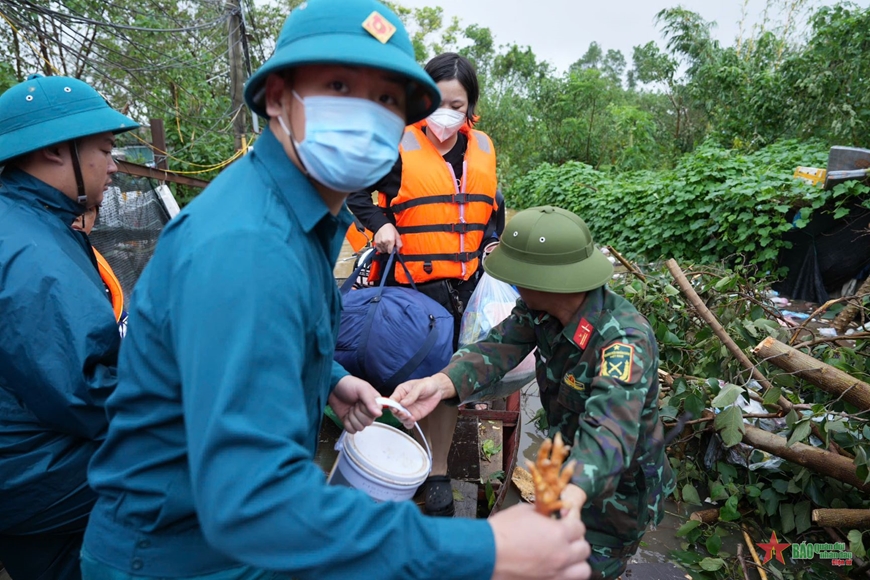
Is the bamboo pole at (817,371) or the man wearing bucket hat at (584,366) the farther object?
the bamboo pole at (817,371)

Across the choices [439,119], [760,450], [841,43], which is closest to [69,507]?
[439,119]

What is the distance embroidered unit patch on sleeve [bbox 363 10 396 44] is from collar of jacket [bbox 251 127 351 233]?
27cm

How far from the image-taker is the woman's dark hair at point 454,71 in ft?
10.0

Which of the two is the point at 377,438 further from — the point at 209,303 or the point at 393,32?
the point at 393,32

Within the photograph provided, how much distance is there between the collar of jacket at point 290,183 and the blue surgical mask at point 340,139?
3 centimetres

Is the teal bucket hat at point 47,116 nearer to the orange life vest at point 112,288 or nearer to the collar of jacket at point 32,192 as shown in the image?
the collar of jacket at point 32,192

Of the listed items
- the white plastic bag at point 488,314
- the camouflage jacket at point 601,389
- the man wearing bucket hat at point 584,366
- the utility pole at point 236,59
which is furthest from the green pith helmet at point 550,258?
A: the utility pole at point 236,59

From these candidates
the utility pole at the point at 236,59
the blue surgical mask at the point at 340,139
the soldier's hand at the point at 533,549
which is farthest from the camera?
the utility pole at the point at 236,59

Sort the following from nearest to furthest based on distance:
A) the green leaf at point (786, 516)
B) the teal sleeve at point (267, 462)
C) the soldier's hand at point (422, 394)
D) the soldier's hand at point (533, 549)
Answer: the teal sleeve at point (267, 462) < the soldier's hand at point (533, 549) < the soldier's hand at point (422, 394) < the green leaf at point (786, 516)

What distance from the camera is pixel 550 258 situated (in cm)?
202

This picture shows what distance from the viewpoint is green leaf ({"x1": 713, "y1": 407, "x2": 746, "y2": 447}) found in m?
2.97

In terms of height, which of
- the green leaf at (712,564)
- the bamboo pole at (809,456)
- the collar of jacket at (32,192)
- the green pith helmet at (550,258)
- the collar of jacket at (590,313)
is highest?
the collar of jacket at (32,192)

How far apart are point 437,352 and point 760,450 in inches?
81.3

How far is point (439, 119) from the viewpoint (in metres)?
3.12
